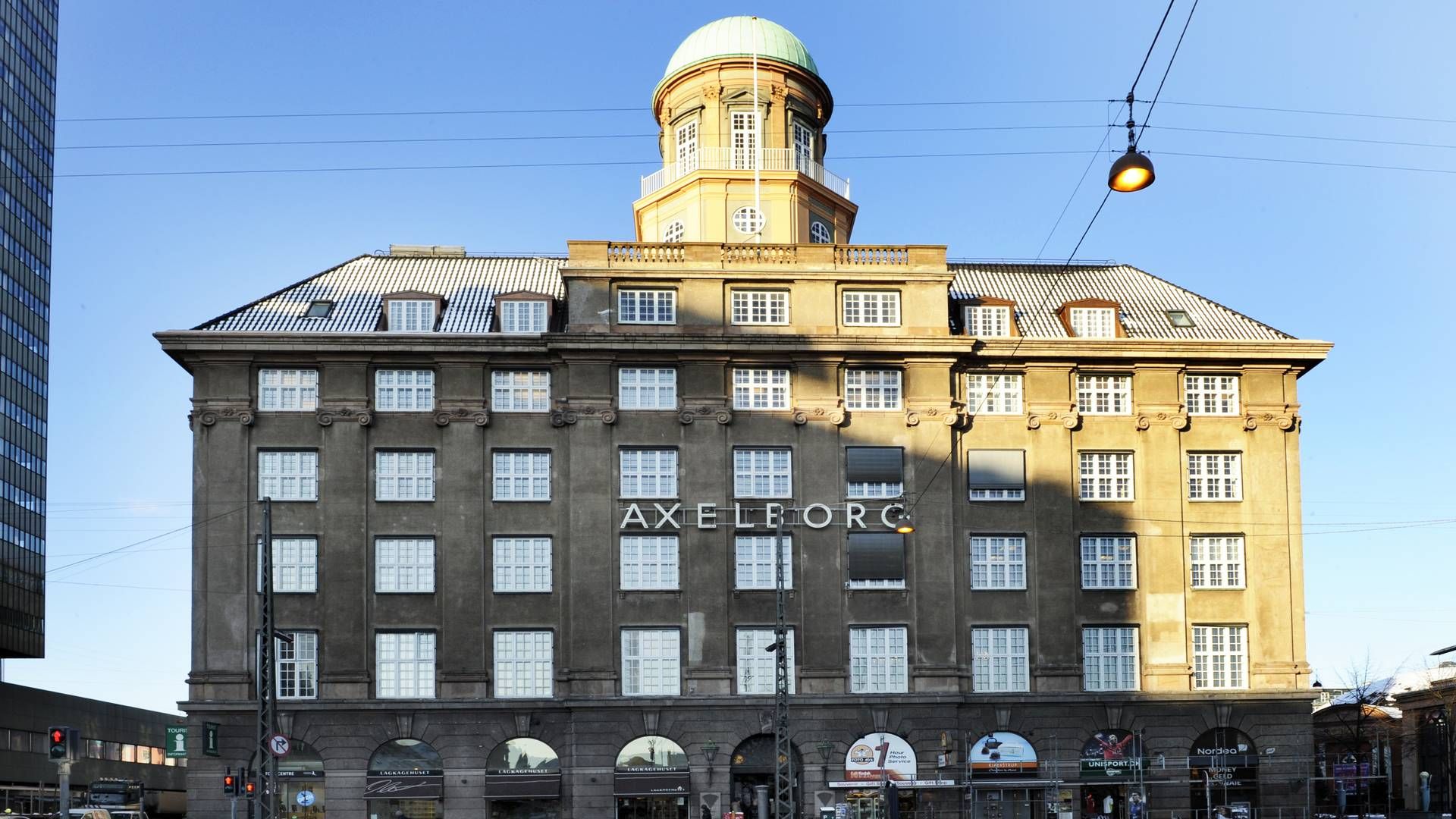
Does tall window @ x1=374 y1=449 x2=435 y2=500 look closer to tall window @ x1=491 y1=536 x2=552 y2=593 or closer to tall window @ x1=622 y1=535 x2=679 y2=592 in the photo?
tall window @ x1=491 y1=536 x2=552 y2=593

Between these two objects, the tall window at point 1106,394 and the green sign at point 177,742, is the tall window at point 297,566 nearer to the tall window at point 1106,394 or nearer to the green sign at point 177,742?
the green sign at point 177,742

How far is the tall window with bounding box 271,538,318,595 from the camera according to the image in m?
60.0

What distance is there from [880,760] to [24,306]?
85037 millimetres

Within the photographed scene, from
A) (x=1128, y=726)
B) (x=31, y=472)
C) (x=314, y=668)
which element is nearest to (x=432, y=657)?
(x=314, y=668)

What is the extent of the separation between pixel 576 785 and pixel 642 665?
4.91 meters

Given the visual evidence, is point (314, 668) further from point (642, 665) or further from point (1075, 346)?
point (1075, 346)

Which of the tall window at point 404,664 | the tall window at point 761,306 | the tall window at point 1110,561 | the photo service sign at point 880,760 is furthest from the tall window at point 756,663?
the tall window at point 1110,561

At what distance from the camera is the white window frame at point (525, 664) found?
59.9 metres

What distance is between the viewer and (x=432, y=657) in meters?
59.9

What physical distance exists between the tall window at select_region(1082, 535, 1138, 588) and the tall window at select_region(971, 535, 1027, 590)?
2508 mm

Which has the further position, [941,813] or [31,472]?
[31,472]

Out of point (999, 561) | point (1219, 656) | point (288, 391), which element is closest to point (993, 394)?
point (999, 561)

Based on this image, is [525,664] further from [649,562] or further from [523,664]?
[649,562]

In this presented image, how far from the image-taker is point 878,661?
60.8 metres
